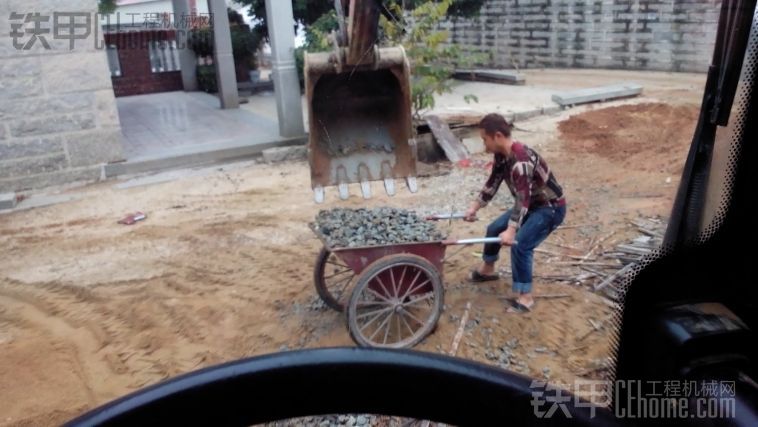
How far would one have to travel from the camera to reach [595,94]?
11.4 metres

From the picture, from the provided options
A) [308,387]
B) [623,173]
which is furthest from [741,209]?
[623,173]

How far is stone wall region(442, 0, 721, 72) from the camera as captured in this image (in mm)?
13992

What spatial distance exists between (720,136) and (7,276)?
5757 mm

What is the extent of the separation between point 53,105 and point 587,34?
13.0 m

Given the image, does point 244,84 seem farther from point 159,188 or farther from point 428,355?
point 428,355

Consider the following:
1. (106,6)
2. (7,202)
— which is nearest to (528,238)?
(7,202)

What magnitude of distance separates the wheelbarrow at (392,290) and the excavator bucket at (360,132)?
393mm

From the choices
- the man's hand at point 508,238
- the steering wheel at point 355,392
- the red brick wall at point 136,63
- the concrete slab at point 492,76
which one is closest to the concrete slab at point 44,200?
the man's hand at point 508,238

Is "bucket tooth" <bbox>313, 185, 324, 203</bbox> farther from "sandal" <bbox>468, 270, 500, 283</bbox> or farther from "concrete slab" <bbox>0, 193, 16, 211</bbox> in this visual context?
"concrete slab" <bbox>0, 193, 16, 211</bbox>

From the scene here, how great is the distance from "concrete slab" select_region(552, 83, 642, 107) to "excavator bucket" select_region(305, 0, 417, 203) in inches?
313

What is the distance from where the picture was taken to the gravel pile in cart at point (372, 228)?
4023 millimetres

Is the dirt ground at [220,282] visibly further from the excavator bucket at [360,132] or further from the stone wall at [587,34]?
the stone wall at [587,34]

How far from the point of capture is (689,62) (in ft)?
46.0

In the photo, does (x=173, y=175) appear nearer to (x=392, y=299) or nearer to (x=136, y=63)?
(x=392, y=299)
